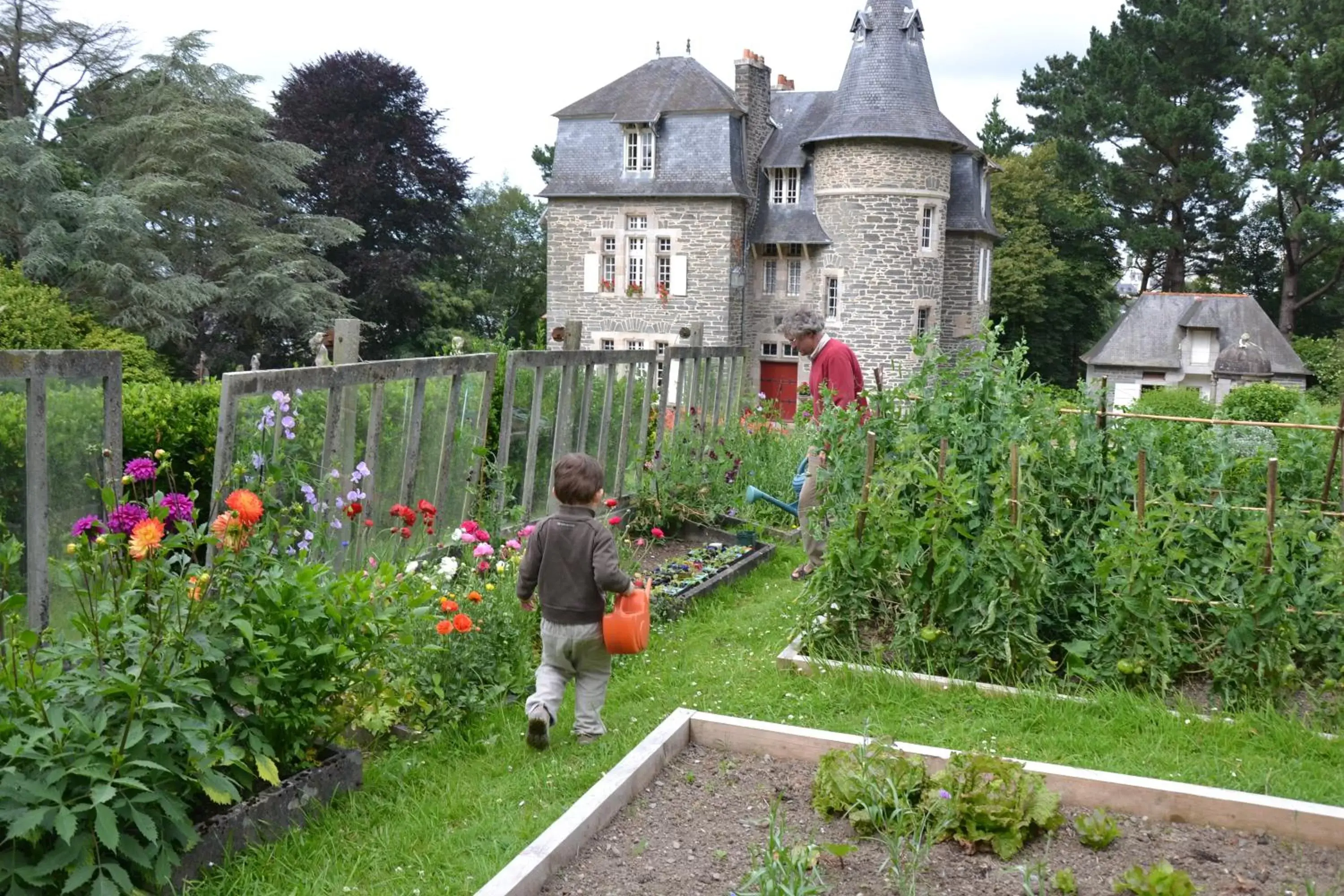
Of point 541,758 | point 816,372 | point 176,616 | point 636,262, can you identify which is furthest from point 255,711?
point 636,262

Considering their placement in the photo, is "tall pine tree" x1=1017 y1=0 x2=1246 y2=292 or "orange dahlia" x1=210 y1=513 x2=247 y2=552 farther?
"tall pine tree" x1=1017 y1=0 x2=1246 y2=292

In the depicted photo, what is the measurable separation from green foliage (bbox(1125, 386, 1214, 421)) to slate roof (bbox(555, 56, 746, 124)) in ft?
39.8

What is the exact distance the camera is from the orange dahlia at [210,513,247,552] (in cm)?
299

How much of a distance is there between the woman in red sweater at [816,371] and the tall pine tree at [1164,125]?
3243 centimetres

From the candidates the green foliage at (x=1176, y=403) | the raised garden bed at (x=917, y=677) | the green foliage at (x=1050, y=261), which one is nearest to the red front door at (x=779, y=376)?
the green foliage at (x=1176, y=403)

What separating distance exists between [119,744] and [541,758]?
1.64 m

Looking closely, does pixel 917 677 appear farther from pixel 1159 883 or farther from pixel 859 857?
pixel 1159 883

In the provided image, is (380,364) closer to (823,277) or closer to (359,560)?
(359,560)

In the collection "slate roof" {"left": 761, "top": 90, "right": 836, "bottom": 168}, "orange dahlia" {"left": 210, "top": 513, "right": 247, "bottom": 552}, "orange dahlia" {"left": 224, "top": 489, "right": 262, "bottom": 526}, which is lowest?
"orange dahlia" {"left": 210, "top": 513, "right": 247, "bottom": 552}

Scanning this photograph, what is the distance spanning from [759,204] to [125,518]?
27.5 m

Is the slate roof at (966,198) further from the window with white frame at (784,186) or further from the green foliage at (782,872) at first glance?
the green foliage at (782,872)

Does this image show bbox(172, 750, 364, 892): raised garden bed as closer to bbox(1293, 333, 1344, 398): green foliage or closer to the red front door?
the red front door

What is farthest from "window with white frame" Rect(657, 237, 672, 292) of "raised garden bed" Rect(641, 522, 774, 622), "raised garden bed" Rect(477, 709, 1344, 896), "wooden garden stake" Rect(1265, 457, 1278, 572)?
"raised garden bed" Rect(477, 709, 1344, 896)

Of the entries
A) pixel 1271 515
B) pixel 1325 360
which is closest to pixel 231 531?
pixel 1271 515
